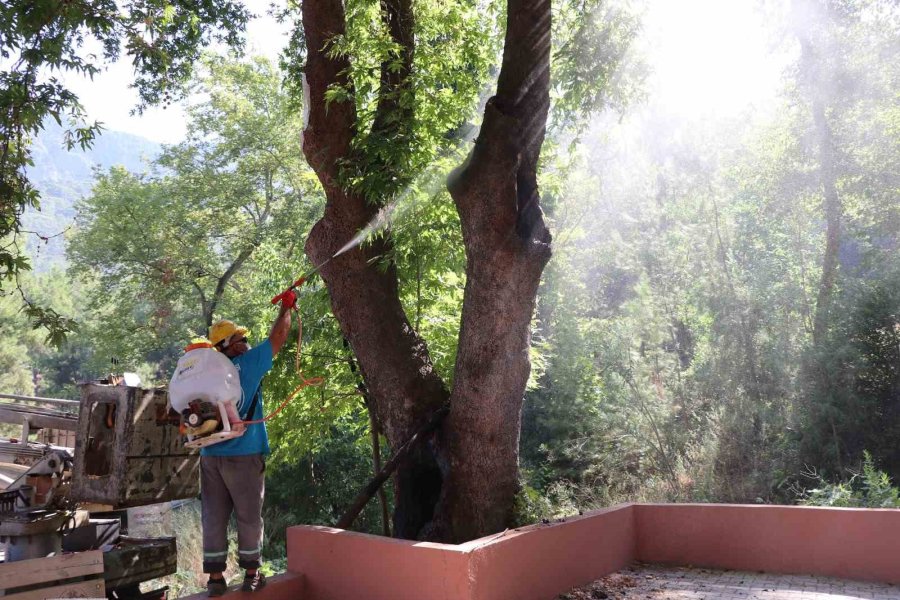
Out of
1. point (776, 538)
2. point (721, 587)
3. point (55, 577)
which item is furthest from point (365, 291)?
point (776, 538)

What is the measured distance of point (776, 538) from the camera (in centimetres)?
645

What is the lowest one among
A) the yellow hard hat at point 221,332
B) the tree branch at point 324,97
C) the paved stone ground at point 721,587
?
the paved stone ground at point 721,587

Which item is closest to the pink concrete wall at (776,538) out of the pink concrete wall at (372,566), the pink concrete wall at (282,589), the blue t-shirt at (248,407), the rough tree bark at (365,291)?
the rough tree bark at (365,291)

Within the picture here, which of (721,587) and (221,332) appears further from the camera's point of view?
(721,587)

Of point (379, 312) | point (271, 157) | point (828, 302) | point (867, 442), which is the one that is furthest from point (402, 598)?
point (271, 157)

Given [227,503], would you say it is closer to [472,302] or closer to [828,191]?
[472,302]

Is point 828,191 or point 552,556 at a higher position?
point 828,191

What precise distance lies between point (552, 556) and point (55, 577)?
309 centimetres

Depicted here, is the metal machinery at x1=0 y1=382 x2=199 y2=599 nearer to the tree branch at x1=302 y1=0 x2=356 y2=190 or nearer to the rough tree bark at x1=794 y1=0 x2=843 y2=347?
the tree branch at x1=302 y1=0 x2=356 y2=190

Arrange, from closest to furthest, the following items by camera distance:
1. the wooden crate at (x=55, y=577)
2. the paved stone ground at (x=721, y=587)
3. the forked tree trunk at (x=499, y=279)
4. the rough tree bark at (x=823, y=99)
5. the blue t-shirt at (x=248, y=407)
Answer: the wooden crate at (x=55, y=577), the blue t-shirt at (x=248, y=407), the paved stone ground at (x=721, y=587), the forked tree trunk at (x=499, y=279), the rough tree bark at (x=823, y=99)

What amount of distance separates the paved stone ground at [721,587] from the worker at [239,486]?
6.99ft

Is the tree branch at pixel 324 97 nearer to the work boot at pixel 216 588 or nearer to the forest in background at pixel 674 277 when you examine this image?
the work boot at pixel 216 588

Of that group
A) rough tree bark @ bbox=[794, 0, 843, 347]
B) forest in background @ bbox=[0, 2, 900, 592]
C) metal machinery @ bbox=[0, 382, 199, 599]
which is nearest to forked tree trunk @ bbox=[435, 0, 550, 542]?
metal machinery @ bbox=[0, 382, 199, 599]

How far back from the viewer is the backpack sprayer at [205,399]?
4.51 meters
